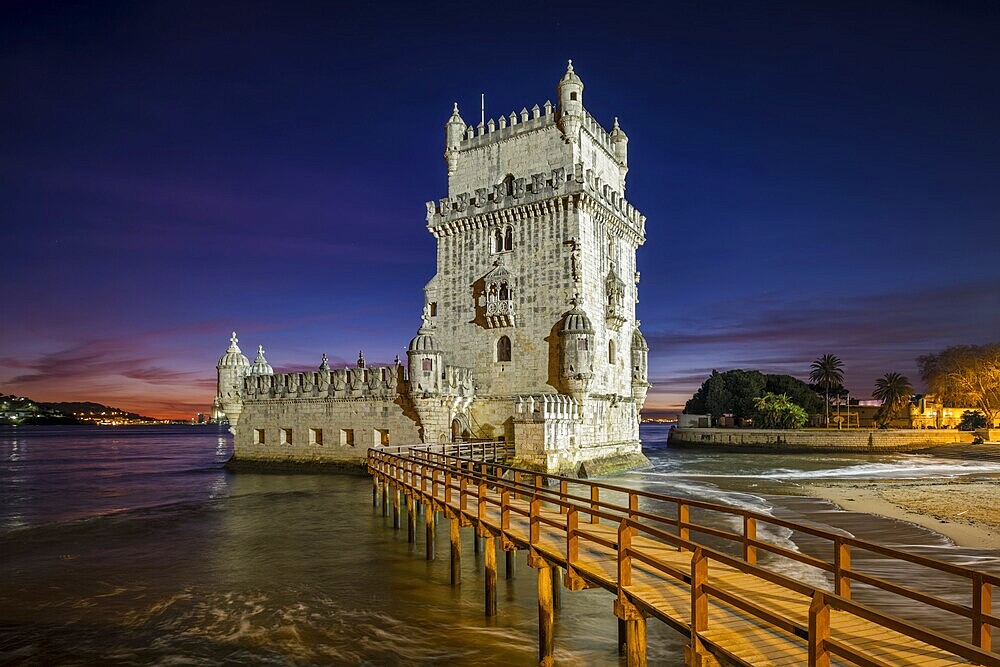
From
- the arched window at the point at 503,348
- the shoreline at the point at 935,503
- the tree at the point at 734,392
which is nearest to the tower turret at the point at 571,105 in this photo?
the arched window at the point at 503,348

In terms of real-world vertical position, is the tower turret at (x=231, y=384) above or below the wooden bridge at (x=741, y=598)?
above

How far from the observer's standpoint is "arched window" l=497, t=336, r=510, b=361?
36.6 m

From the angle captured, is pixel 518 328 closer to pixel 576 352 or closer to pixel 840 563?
pixel 576 352

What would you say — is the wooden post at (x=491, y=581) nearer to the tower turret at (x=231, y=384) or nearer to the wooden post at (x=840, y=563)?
the wooden post at (x=840, y=563)

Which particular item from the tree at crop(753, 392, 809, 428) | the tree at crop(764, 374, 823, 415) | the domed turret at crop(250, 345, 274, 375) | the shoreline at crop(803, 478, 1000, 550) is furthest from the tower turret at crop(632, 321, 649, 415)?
the tree at crop(764, 374, 823, 415)

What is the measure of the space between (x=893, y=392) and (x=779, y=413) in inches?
615

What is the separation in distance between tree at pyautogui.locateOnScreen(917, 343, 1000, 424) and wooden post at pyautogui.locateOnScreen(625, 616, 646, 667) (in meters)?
74.9

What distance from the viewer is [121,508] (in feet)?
109

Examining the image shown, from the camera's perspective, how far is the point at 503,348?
36781mm

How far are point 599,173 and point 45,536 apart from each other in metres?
32.5

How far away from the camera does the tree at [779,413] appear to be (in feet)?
255

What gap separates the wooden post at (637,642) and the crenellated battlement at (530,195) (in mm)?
27996

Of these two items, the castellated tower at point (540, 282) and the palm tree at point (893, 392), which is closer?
the castellated tower at point (540, 282)

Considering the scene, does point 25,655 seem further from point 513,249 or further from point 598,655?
point 513,249
